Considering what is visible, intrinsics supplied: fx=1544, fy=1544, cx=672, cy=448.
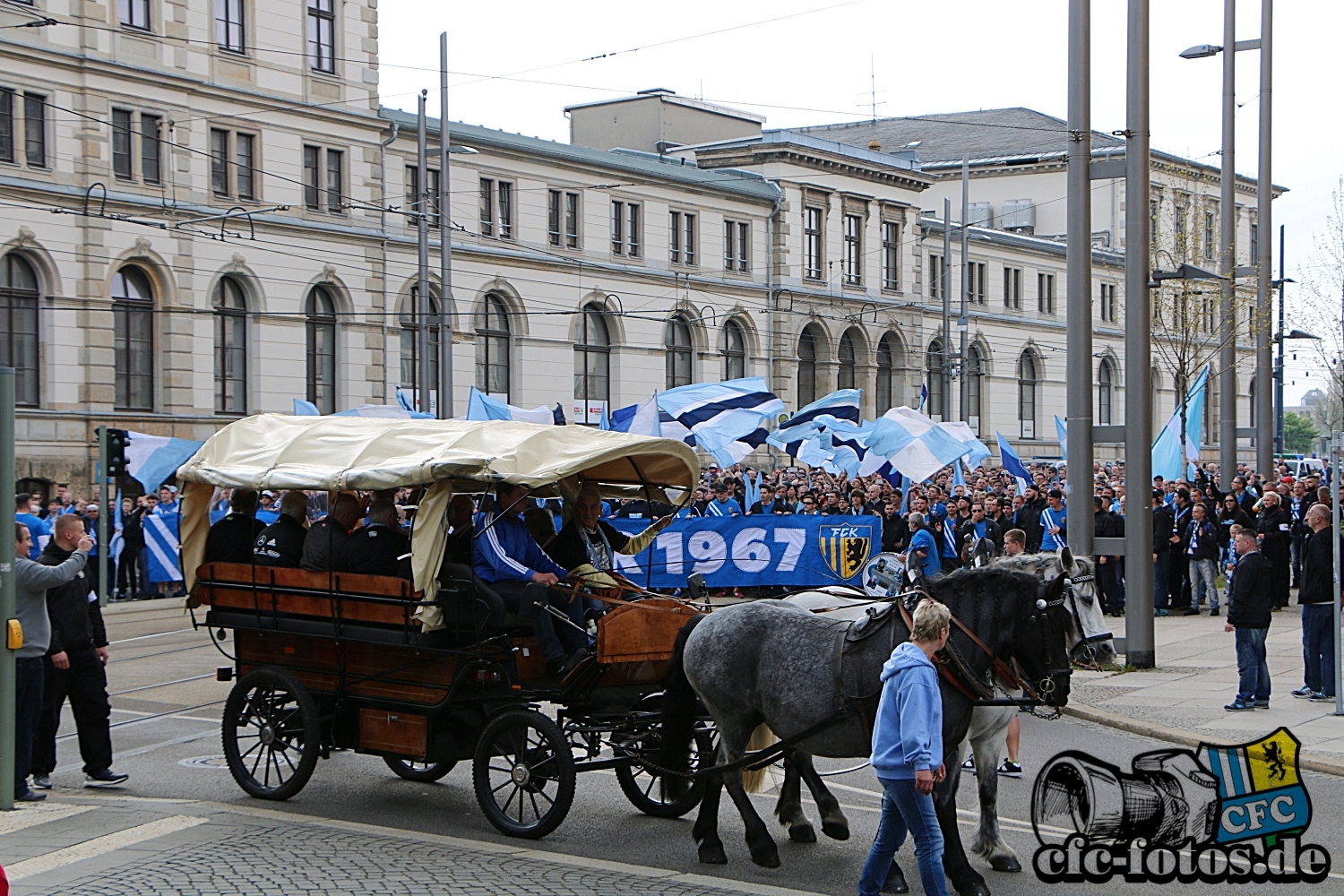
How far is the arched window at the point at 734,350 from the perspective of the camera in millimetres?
58031

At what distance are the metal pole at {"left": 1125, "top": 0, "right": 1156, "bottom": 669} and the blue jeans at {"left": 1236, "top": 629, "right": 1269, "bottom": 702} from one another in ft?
8.71

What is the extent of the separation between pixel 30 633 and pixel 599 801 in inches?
159

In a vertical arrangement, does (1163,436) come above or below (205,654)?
above

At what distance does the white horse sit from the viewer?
28.5 feet

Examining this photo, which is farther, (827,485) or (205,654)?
(827,485)

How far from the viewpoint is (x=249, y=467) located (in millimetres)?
10898

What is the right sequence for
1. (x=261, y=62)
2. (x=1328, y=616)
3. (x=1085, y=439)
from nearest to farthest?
(x=1328, y=616) < (x=1085, y=439) < (x=261, y=62)

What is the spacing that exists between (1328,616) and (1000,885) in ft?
25.3

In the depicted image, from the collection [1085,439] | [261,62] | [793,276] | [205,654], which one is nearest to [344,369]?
[261,62]

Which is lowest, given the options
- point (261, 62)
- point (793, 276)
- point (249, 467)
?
point (249, 467)

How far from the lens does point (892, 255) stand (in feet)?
216

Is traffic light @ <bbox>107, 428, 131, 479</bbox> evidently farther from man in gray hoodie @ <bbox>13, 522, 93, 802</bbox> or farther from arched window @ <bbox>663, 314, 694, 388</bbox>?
arched window @ <bbox>663, 314, 694, 388</bbox>

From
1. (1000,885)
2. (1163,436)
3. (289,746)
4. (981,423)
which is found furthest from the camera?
(981,423)

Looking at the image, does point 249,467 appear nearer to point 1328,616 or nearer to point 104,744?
point 104,744
